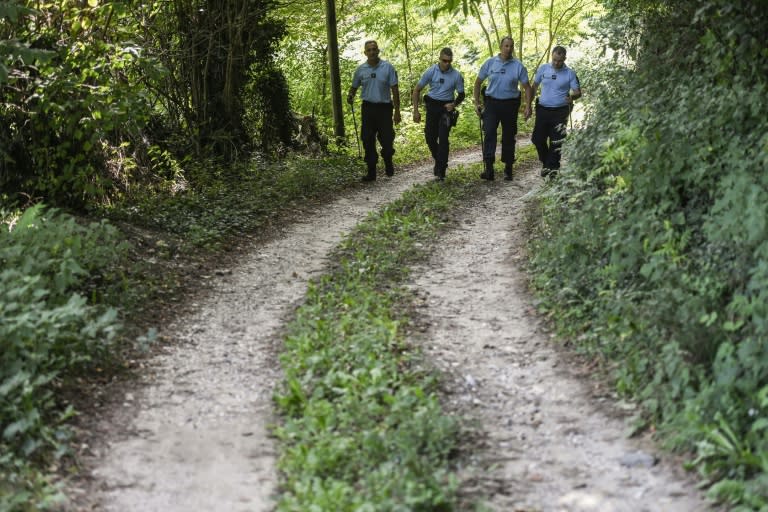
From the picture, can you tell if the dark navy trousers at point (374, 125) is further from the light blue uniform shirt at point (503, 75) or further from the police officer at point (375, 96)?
the light blue uniform shirt at point (503, 75)

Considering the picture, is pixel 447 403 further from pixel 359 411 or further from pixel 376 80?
pixel 376 80

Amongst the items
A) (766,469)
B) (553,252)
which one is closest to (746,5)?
(553,252)

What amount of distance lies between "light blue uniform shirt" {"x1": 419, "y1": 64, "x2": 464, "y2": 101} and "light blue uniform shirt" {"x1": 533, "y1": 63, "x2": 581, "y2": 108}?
1.62 metres

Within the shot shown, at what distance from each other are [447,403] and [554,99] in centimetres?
854

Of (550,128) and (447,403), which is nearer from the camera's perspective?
(447,403)

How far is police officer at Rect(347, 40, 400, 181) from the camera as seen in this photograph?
14.1 m

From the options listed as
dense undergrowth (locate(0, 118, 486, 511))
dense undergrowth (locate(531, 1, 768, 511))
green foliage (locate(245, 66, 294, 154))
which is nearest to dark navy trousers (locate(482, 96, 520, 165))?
dense undergrowth (locate(0, 118, 486, 511))

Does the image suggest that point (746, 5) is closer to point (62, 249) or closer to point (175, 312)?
point (175, 312)

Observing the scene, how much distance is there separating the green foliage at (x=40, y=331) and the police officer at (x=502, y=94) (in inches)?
304

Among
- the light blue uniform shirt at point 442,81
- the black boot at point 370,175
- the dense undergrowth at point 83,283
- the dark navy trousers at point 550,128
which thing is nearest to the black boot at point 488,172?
the dark navy trousers at point 550,128

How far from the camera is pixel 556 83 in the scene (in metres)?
12.9

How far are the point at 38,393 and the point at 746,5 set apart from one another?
6539 millimetres

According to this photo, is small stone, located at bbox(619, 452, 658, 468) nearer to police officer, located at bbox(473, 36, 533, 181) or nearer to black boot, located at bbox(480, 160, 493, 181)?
police officer, located at bbox(473, 36, 533, 181)

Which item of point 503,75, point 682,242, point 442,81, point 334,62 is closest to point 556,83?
point 503,75
